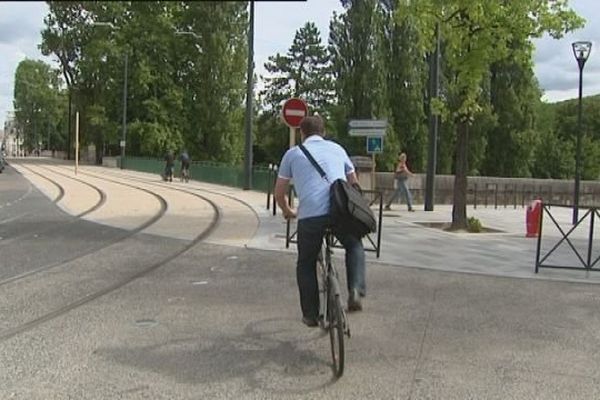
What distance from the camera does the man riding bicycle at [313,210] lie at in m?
5.44

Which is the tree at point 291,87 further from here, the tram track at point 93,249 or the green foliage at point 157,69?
the tram track at point 93,249

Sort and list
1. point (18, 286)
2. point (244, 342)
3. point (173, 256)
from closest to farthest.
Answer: point (244, 342), point (18, 286), point (173, 256)

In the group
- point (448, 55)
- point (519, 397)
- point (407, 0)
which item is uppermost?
point (407, 0)

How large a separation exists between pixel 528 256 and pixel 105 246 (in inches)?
280

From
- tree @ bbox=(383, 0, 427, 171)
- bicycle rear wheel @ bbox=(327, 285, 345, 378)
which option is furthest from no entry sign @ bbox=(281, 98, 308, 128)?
tree @ bbox=(383, 0, 427, 171)

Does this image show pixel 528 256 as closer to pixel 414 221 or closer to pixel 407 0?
pixel 414 221

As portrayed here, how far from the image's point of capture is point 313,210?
214 inches

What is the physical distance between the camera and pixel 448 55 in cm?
1561

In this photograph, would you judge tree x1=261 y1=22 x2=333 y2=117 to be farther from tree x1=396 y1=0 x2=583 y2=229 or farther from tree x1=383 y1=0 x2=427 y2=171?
tree x1=396 y1=0 x2=583 y2=229

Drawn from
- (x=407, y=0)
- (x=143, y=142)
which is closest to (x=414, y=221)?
(x=407, y=0)

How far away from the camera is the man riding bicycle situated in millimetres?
5441

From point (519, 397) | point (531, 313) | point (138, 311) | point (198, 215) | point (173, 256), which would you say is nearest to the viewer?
point (519, 397)

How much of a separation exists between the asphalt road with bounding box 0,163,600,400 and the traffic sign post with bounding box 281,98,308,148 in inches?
165

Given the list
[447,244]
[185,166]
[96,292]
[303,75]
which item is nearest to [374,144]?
[447,244]
